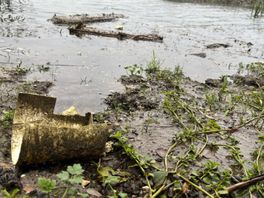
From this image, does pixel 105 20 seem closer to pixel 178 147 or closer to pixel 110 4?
pixel 110 4

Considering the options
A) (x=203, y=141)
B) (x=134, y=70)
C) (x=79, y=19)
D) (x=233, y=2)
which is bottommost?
(x=203, y=141)

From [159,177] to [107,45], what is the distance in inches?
247

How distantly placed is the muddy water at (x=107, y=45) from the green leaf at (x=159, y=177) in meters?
2.12

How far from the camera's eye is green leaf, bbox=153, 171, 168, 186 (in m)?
3.52

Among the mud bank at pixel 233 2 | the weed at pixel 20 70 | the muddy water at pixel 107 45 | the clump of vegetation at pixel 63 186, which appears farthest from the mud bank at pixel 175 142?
the mud bank at pixel 233 2

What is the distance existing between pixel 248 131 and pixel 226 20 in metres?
10.5

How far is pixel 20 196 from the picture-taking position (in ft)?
10.5

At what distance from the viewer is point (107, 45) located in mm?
9375

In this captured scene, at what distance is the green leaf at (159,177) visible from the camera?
3521mm

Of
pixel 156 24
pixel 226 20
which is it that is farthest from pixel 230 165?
pixel 226 20

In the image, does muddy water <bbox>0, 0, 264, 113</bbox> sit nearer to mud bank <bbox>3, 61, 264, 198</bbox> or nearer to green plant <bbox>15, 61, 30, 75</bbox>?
green plant <bbox>15, 61, 30, 75</bbox>

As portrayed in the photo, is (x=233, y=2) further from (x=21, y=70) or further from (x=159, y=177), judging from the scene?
(x=159, y=177)

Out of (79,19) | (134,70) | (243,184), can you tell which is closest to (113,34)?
(79,19)

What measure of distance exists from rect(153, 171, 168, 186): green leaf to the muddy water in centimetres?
212
